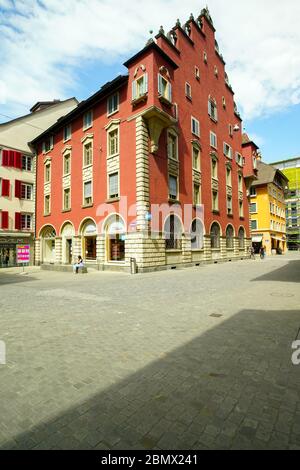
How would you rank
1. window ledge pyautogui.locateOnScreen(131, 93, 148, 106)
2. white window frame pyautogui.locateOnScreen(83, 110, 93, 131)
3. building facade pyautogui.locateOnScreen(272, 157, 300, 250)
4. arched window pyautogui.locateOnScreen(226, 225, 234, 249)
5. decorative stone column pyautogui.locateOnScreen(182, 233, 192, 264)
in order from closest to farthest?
window ledge pyautogui.locateOnScreen(131, 93, 148, 106) → decorative stone column pyautogui.locateOnScreen(182, 233, 192, 264) → white window frame pyautogui.locateOnScreen(83, 110, 93, 131) → arched window pyautogui.locateOnScreen(226, 225, 234, 249) → building facade pyautogui.locateOnScreen(272, 157, 300, 250)

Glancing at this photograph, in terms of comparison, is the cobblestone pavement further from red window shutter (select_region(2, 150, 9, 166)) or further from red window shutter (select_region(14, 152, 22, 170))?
red window shutter (select_region(14, 152, 22, 170))

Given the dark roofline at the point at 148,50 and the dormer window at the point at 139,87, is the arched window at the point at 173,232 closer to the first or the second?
the dormer window at the point at 139,87

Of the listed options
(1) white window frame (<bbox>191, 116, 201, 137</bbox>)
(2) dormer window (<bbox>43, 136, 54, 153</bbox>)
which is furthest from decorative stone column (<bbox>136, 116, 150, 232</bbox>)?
(2) dormer window (<bbox>43, 136, 54, 153</bbox>)

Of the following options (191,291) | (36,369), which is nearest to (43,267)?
(191,291)

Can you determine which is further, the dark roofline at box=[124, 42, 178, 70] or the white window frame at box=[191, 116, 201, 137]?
the white window frame at box=[191, 116, 201, 137]

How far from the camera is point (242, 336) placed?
16.7 feet

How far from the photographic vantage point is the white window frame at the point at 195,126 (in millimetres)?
25766

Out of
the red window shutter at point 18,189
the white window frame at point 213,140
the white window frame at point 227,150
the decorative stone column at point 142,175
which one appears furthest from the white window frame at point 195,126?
the red window shutter at point 18,189

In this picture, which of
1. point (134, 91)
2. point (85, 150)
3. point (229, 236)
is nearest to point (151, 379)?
point (134, 91)

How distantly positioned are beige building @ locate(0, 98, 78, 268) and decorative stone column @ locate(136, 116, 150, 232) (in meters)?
16.7

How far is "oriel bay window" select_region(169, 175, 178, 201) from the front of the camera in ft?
72.6

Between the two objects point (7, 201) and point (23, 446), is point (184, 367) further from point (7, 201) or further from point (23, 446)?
point (7, 201)

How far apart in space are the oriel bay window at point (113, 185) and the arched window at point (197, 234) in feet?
27.1
